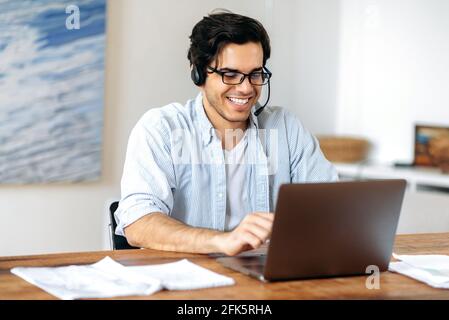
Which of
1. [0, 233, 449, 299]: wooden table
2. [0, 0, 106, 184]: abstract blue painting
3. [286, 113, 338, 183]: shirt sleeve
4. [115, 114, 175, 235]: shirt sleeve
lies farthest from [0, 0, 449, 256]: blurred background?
[0, 233, 449, 299]: wooden table

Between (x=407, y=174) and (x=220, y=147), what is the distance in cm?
250

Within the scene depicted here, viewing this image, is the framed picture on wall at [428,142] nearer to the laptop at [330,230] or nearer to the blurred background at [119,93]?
the blurred background at [119,93]

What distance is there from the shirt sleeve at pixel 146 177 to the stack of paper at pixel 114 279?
386 millimetres

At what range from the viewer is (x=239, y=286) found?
160cm

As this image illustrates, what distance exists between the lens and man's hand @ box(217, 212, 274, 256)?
1.72 m

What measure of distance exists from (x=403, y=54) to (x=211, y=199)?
9.98ft

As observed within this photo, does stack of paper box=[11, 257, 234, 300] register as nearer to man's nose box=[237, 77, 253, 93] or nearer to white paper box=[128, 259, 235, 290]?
white paper box=[128, 259, 235, 290]

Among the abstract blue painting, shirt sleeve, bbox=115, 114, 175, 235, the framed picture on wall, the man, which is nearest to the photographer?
shirt sleeve, bbox=115, 114, 175, 235

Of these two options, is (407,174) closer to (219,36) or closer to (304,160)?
(304,160)

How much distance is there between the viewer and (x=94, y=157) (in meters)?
3.82

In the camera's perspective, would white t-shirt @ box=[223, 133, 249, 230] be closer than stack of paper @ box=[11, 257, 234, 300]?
No

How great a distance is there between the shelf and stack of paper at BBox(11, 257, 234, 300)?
3013 millimetres

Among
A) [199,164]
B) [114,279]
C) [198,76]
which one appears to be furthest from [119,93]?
[114,279]

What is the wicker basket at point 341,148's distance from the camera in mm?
5031
